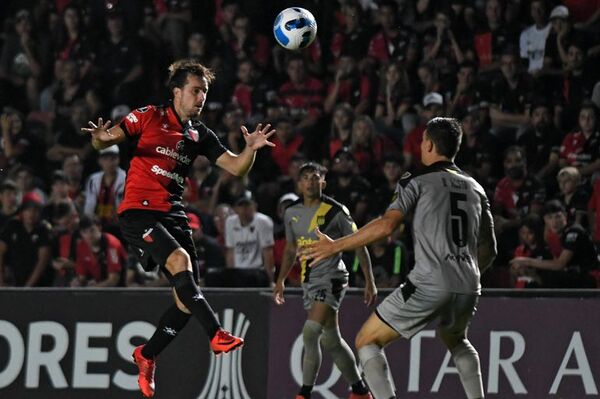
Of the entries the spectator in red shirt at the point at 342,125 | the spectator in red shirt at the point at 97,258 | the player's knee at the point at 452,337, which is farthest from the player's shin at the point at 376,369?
the spectator in red shirt at the point at 342,125

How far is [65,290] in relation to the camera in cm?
1257

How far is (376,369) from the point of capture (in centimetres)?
888

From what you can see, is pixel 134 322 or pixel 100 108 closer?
pixel 134 322

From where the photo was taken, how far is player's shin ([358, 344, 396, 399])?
8883mm

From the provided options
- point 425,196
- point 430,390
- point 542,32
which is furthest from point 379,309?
point 542,32

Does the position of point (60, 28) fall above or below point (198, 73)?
above

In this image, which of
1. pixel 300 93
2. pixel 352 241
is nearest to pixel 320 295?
pixel 352 241

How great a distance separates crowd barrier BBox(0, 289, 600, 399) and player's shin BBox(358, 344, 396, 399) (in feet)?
10.7

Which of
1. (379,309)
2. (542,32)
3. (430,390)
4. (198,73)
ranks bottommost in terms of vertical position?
(430,390)

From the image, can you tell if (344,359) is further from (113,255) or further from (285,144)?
(285,144)

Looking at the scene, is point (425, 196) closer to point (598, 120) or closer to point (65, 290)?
point (65, 290)

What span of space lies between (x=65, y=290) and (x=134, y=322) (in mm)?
733

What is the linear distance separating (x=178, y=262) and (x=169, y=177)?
2.31ft

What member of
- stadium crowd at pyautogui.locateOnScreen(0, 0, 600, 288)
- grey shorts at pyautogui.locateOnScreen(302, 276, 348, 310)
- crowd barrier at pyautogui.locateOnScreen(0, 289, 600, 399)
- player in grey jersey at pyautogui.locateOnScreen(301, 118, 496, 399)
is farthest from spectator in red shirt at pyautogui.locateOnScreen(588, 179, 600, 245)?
player in grey jersey at pyautogui.locateOnScreen(301, 118, 496, 399)
